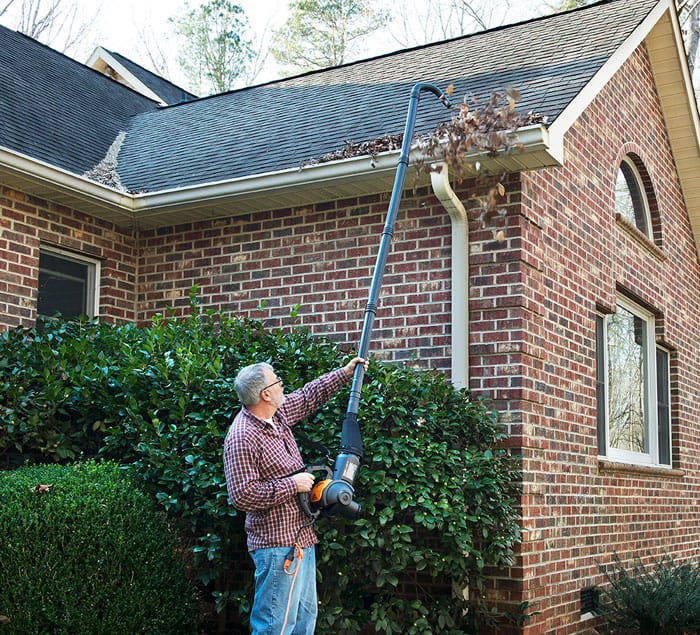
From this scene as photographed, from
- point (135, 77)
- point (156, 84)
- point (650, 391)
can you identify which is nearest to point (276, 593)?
point (650, 391)

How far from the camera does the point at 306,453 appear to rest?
6.04 metres

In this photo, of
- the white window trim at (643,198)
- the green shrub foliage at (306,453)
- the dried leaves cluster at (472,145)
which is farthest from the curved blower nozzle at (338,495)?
the white window trim at (643,198)

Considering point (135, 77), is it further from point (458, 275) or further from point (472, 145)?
point (472, 145)

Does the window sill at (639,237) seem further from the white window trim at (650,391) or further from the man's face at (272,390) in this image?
the man's face at (272,390)

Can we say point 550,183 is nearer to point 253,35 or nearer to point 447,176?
point 447,176

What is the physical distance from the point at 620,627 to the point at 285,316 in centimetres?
376

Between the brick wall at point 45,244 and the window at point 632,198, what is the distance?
5.10m

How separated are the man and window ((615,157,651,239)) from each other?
20.5ft

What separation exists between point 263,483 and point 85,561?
4.20ft

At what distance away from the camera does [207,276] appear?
868 cm

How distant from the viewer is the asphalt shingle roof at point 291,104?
8430mm

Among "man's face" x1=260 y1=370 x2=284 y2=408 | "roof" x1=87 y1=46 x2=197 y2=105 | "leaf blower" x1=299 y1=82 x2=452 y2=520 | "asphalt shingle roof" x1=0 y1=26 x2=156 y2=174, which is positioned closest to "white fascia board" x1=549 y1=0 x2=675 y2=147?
"leaf blower" x1=299 y1=82 x2=452 y2=520

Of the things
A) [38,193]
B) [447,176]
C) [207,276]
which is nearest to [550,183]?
[447,176]

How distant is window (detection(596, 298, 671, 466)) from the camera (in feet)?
29.3
